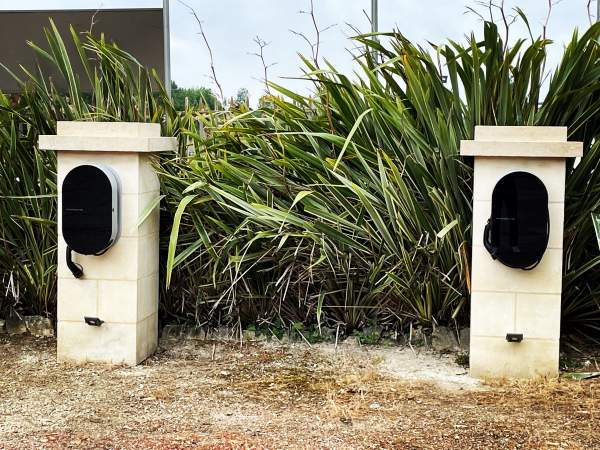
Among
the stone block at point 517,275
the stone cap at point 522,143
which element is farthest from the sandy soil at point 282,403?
the stone cap at point 522,143

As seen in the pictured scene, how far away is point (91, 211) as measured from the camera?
417 cm

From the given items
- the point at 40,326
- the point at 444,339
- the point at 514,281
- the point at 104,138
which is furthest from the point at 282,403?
the point at 40,326

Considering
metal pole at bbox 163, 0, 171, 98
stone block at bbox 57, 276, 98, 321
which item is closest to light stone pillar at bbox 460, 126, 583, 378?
stone block at bbox 57, 276, 98, 321

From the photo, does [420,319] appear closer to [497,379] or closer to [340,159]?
[497,379]

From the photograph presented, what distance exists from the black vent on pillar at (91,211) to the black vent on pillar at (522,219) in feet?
5.98

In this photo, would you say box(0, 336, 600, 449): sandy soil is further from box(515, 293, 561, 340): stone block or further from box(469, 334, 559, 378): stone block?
box(515, 293, 561, 340): stone block

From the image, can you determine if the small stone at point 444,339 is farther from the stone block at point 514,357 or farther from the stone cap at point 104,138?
the stone cap at point 104,138

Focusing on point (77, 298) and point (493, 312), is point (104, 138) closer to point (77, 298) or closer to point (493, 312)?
point (77, 298)

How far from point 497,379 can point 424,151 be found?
3.77 ft

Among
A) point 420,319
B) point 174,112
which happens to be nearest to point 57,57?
point 174,112

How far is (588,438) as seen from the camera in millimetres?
3270

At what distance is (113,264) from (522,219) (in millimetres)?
1977

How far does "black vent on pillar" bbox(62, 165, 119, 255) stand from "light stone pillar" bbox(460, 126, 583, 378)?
5.59ft

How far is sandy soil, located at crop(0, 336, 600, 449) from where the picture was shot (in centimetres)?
328
